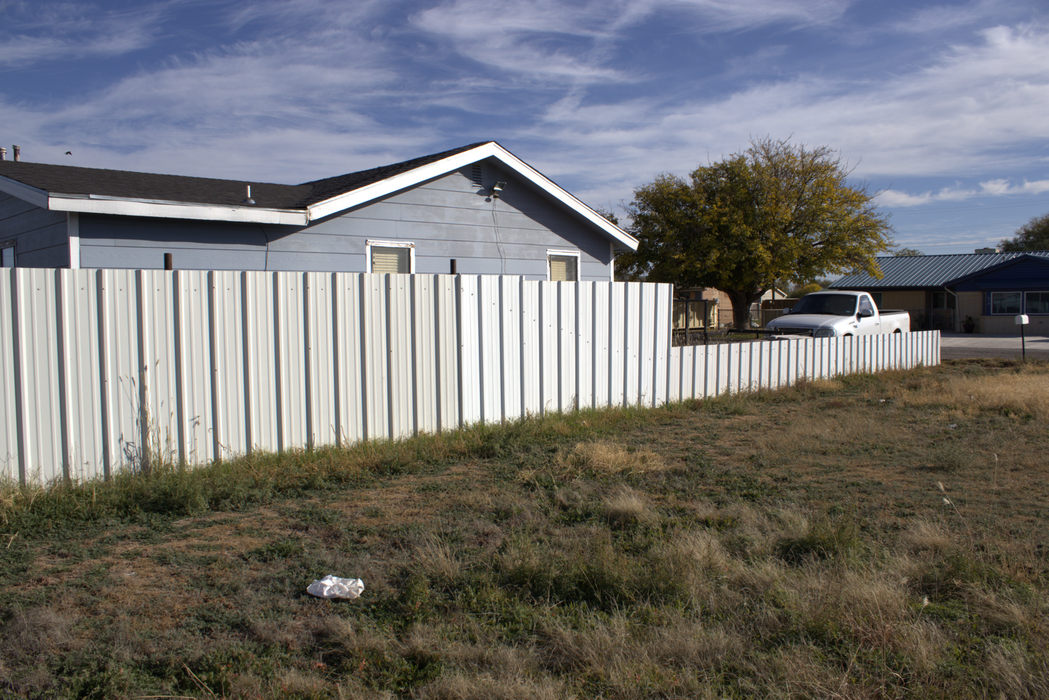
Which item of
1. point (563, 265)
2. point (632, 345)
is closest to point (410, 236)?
point (563, 265)

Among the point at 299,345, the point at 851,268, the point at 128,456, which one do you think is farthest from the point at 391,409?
the point at 851,268

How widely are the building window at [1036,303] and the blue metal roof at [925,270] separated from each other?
256 cm

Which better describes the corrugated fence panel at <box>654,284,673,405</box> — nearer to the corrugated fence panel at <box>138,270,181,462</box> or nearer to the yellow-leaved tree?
the corrugated fence panel at <box>138,270,181,462</box>

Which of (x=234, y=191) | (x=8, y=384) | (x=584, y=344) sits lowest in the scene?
(x=8, y=384)

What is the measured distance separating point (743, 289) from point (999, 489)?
27.7m

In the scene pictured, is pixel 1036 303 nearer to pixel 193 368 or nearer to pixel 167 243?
pixel 167 243

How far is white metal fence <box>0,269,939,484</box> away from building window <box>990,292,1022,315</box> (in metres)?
35.5

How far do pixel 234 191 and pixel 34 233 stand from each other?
8.09ft

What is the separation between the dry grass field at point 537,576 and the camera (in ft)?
9.24

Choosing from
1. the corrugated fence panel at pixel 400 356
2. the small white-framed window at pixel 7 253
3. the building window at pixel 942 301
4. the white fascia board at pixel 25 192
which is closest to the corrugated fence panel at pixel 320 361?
the corrugated fence panel at pixel 400 356

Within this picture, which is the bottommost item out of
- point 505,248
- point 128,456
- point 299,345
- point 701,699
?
point 701,699

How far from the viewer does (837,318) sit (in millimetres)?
16297

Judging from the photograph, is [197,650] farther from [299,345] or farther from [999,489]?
[999,489]

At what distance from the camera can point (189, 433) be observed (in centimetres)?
564
